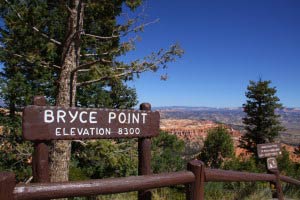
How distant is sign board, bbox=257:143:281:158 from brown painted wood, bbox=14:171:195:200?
3.38 meters

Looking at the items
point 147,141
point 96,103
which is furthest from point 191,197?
point 96,103

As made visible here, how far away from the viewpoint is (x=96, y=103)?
20594 mm

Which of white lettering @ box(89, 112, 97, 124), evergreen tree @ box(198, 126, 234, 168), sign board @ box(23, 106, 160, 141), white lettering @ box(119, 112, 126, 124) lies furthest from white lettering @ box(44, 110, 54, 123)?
evergreen tree @ box(198, 126, 234, 168)

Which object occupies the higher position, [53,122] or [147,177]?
[53,122]

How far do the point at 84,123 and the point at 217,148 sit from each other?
48.3m

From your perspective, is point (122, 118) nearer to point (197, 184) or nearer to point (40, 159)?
point (40, 159)

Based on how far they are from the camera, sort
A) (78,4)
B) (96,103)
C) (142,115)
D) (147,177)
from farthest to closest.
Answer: (96,103) < (78,4) < (142,115) < (147,177)

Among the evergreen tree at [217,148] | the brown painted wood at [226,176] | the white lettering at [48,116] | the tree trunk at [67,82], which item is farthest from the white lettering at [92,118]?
the evergreen tree at [217,148]

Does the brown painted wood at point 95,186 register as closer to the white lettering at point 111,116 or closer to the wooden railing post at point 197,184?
the wooden railing post at point 197,184

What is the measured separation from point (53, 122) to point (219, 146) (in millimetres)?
48170

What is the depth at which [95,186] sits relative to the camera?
107 inches

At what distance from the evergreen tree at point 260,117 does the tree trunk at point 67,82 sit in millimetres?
36374

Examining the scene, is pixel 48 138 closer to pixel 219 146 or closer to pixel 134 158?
pixel 134 158

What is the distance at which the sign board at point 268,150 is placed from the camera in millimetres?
6256
